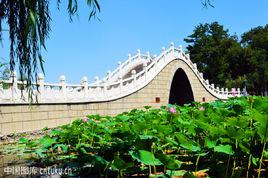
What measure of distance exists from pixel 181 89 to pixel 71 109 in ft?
48.6

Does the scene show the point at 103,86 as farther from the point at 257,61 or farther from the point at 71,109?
the point at 257,61

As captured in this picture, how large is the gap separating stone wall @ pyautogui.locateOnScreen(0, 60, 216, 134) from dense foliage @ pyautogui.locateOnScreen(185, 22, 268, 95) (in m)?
16.7

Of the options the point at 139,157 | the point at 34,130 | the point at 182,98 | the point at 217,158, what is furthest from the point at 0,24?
the point at 182,98

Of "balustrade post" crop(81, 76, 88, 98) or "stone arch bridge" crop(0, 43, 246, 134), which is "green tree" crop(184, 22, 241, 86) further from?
"balustrade post" crop(81, 76, 88, 98)

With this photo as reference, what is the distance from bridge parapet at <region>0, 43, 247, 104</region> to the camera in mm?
9016

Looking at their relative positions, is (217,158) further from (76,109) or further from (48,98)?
(76,109)

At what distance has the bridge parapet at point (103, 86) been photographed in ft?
29.6

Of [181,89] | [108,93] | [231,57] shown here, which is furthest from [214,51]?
[108,93]

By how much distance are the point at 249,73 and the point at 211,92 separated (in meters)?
A: 13.0

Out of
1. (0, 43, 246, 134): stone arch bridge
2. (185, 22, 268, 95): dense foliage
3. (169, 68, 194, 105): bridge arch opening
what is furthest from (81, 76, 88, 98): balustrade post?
(185, 22, 268, 95): dense foliage

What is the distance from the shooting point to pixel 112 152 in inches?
116

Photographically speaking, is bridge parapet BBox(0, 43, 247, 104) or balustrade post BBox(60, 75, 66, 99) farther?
balustrade post BBox(60, 75, 66, 99)

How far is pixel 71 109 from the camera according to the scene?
11656mm

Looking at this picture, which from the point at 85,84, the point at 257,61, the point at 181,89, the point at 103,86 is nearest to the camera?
the point at 85,84
